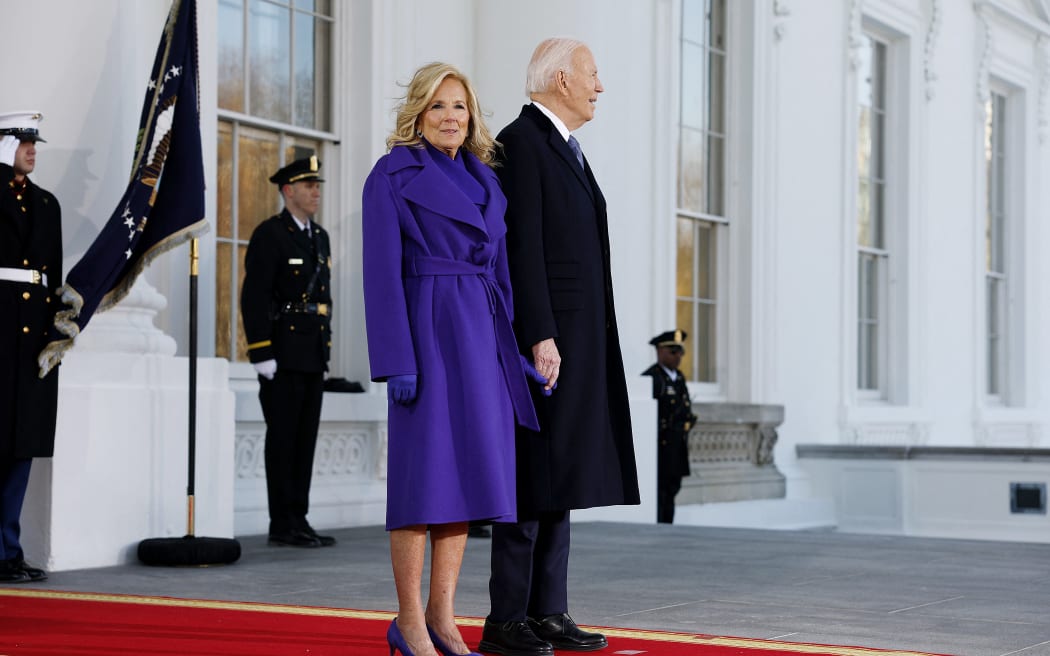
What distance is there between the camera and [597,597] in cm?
545

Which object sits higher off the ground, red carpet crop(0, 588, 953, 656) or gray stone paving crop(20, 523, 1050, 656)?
red carpet crop(0, 588, 953, 656)

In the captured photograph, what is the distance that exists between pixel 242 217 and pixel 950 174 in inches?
368

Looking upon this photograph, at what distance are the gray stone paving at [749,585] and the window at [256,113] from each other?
1.45 meters

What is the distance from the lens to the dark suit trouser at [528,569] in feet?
13.4

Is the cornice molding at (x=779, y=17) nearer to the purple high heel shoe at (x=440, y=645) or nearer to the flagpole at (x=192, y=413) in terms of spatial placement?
the flagpole at (x=192, y=413)

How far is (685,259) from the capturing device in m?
12.3

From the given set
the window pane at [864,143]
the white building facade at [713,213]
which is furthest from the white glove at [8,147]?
the window pane at [864,143]

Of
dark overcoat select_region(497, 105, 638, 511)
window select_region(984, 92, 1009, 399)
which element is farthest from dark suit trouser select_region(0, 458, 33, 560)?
window select_region(984, 92, 1009, 399)

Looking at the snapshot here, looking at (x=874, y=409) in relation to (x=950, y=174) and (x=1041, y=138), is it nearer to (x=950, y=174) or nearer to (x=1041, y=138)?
(x=950, y=174)

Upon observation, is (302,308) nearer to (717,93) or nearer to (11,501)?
(11,501)

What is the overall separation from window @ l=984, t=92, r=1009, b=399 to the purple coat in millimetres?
14232

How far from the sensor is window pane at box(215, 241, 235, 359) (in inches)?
322

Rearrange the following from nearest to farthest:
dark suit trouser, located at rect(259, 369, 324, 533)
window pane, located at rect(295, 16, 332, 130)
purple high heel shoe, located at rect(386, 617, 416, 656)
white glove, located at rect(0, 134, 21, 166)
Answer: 1. purple high heel shoe, located at rect(386, 617, 416, 656)
2. white glove, located at rect(0, 134, 21, 166)
3. dark suit trouser, located at rect(259, 369, 324, 533)
4. window pane, located at rect(295, 16, 332, 130)

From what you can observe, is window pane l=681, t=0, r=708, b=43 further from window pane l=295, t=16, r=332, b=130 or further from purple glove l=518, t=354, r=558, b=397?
purple glove l=518, t=354, r=558, b=397
